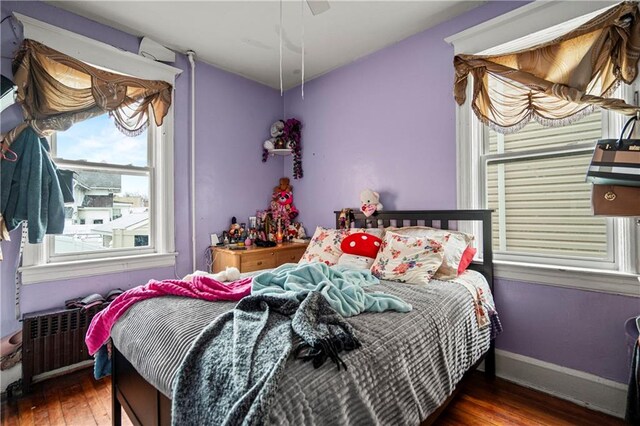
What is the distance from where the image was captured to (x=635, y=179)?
1378mm

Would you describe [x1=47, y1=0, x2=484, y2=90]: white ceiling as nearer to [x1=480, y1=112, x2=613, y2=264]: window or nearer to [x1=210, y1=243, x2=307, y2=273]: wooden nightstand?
[x1=480, y1=112, x2=613, y2=264]: window

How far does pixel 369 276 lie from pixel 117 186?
2.37 metres

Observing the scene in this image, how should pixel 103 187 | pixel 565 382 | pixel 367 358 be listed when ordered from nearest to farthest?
pixel 367 358, pixel 565 382, pixel 103 187

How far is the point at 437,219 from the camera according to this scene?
248cm

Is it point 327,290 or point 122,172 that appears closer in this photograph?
point 327,290

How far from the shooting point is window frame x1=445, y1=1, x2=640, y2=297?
178 cm

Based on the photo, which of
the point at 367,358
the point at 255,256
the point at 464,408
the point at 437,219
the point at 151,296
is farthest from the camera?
the point at 255,256

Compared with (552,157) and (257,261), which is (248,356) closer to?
(257,261)

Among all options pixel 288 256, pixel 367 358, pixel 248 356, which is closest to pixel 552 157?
pixel 367 358

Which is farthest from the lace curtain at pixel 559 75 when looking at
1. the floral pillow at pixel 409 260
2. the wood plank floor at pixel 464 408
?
the wood plank floor at pixel 464 408

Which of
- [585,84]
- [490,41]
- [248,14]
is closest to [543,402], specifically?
[585,84]

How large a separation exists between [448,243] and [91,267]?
282cm

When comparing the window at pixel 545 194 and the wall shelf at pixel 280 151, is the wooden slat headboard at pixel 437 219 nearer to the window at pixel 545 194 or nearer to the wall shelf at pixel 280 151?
the window at pixel 545 194

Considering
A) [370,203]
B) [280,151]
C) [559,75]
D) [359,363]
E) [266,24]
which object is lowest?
[359,363]
